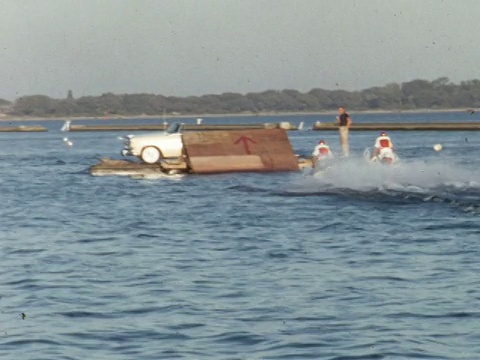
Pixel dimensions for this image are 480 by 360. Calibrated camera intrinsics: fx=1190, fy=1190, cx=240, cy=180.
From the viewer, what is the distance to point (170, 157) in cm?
4891

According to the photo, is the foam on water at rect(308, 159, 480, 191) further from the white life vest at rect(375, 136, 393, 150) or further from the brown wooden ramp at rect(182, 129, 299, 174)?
the brown wooden ramp at rect(182, 129, 299, 174)

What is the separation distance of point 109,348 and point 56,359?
2.09 ft

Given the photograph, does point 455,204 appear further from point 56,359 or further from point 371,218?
point 56,359

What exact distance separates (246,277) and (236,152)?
29.8 metres

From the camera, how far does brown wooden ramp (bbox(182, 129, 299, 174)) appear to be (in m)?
46.0

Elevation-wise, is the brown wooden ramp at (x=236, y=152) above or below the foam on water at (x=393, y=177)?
above

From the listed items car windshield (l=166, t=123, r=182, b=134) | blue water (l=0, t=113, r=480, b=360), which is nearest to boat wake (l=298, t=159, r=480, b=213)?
blue water (l=0, t=113, r=480, b=360)

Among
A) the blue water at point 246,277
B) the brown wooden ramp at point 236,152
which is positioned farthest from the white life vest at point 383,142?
the blue water at point 246,277

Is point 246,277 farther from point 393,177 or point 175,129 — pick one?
point 175,129

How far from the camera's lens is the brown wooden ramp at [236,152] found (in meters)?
46.0

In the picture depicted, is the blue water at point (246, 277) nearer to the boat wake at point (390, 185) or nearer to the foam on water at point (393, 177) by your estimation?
the boat wake at point (390, 185)

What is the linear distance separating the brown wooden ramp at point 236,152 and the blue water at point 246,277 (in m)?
11.9

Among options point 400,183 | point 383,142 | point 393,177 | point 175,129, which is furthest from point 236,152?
point 400,183

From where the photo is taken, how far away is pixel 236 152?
1837 inches
